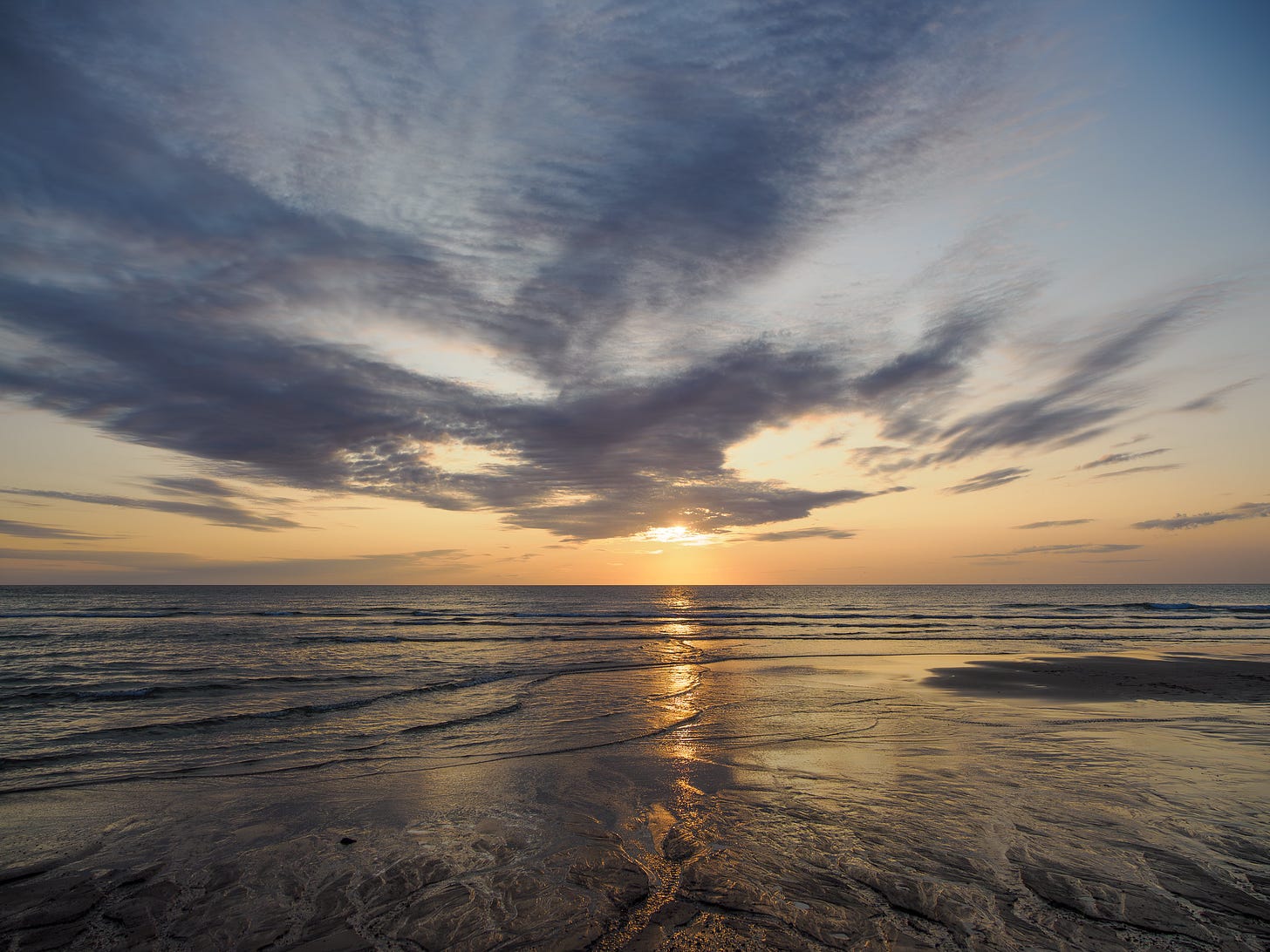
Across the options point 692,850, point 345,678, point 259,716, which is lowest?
point 692,850

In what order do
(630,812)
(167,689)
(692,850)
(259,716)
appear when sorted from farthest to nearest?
(167,689) < (259,716) < (630,812) < (692,850)

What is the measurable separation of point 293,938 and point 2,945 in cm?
257

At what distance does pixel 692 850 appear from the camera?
24.7 ft

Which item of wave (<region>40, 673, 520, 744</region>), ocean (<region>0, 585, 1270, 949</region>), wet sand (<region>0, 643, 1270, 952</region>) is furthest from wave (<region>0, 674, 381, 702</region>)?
wet sand (<region>0, 643, 1270, 952</region>)

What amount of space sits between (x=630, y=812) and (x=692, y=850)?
169 cm

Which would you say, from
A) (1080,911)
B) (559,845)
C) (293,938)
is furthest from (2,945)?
(1080,911)

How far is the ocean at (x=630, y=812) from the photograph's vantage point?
233 inches

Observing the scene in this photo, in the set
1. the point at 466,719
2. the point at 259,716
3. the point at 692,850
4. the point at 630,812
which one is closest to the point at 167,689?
the point at 259,716

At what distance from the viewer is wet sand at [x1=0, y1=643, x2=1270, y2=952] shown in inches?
227

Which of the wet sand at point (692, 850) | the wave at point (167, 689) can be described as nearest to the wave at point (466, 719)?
the wet sand at point (692, 850)

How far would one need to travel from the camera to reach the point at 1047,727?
14.5 meters

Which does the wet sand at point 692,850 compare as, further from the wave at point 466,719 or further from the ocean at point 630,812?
the wave at point 466,719

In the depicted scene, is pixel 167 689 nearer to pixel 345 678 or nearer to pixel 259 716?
pixel 345 678

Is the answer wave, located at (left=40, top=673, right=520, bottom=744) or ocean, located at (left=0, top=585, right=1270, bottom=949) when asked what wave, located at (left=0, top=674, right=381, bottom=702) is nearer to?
ocean, located at (left=0, top=585, right=1270, bottom=949)
